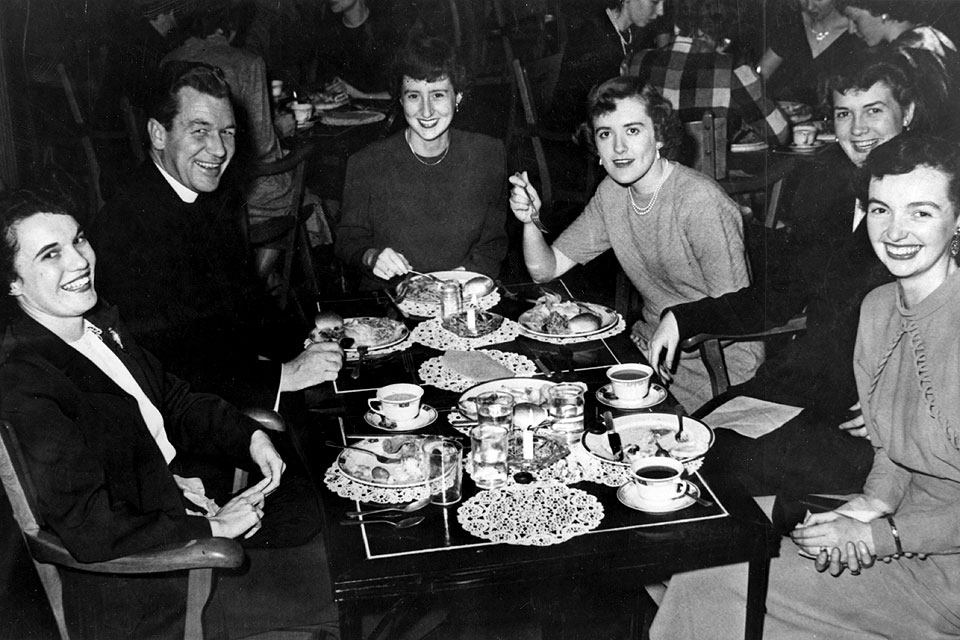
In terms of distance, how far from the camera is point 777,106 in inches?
153

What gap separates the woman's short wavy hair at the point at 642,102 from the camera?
285 centimetres

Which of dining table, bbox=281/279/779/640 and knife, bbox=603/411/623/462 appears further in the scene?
knife, bbox=603/411/623/462

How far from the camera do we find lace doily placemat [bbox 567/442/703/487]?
1862 millimetres

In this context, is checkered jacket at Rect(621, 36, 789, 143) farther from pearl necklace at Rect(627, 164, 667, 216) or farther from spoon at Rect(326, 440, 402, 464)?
spoon at Rect(326, 440, 402, 464)

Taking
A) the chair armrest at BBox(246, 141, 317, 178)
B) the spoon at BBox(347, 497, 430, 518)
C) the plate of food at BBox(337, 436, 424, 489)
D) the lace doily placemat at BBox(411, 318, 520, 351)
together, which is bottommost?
the spoon at BBox(347, 497, 430, 518)

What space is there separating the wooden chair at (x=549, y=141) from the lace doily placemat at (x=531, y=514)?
2521 millimetres

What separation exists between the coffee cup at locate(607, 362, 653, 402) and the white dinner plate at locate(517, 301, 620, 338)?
36 cm

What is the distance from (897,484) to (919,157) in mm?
→ 733

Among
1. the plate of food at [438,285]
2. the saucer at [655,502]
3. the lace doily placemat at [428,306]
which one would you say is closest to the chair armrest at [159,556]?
the saucer at [655,502]

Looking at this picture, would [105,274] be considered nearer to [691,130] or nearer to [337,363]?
[337,363]

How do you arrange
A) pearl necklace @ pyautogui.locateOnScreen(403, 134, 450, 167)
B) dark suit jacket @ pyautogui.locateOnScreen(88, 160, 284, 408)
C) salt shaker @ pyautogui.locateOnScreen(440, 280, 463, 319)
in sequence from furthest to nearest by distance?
pearl necklace @ pyautogui.locateOnScreen(403, 134, 450, 167)
salt shaker @ pyautogui.locateOnScreen(440, 280, 463, 319)
dark suit jacket @ pyautogui.locateOnScreen(88, 160, 284, 408)

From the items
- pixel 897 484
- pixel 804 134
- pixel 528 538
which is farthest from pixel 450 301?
pixel 804 134

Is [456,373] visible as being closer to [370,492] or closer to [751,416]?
[370,492]

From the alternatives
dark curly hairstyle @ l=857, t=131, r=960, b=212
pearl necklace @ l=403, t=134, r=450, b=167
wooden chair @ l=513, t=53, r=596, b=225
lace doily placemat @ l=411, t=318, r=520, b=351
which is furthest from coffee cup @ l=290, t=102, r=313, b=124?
dark curly hairstyle @ l=857, t=131, r=960, b=212
